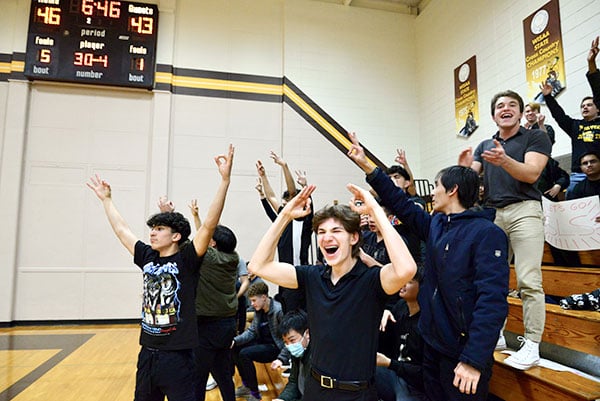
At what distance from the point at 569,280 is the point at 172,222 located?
2911 millimetres

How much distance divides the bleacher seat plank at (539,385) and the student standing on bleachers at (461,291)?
0.64 metres

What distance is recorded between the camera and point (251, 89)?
6984 millimetres

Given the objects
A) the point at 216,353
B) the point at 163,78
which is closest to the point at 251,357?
the point at 216,353

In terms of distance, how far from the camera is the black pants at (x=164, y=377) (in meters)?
1.96

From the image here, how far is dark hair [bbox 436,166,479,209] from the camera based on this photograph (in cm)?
178

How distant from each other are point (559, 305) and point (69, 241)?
6.57 metres

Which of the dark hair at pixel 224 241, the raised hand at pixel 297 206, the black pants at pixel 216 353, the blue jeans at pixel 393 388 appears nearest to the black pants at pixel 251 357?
the black pants at pixel 216 353

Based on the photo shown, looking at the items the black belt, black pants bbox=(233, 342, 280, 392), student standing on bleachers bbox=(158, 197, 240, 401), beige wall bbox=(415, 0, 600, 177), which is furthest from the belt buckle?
beige wall bbox=(415, 0, 600, 177)

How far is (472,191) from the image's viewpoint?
1790 mm

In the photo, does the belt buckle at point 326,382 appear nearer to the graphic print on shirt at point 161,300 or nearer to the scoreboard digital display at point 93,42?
the graphic print on shirt at point 161,300

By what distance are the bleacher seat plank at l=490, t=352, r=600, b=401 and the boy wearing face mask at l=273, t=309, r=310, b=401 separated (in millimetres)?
1167

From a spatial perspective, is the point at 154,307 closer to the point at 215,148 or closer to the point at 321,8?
the point at 215,148

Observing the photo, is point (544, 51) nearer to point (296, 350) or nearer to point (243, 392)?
point (296, 350)

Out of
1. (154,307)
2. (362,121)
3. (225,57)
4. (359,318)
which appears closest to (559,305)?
(359,318)
